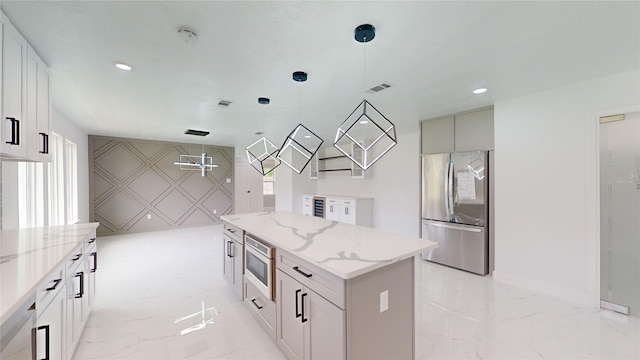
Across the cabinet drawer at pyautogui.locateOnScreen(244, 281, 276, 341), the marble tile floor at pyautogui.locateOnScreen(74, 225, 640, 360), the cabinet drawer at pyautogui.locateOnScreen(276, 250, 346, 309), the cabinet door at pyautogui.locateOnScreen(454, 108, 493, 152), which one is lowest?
the marble tile floor at pyautogui.locateOnScreen(74, 225, 640, 360)

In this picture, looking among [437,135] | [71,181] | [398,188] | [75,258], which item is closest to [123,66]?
[75,258]

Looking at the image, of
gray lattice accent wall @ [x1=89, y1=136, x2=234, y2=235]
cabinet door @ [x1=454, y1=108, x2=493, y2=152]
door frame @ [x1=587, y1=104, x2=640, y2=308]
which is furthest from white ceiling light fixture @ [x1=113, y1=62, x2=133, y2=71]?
gray lattice accent wall @ [x1=89, y1=136, x2=234, y2=235]

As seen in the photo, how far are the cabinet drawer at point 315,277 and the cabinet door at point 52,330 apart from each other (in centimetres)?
132

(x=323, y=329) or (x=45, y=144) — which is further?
(x=45, y=144)

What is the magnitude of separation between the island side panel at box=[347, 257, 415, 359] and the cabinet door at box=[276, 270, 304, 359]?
424 mm

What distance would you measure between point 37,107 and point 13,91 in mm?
451

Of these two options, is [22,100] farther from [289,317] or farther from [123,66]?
[289,317]

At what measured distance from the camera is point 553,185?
300cm

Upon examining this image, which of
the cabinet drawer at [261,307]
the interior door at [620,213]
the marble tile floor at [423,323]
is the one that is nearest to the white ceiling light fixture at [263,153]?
the cabinet drawer at [261,307]

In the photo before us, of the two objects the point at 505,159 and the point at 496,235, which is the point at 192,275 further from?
the point at 505,159

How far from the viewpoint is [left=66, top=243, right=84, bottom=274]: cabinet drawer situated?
183 cm

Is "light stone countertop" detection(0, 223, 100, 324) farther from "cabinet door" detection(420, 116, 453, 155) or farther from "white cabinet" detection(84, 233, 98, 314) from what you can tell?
"cabinet door" detection(420, 116, 453, 155)

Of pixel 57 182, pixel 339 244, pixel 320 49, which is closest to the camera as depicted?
pixel 339 244

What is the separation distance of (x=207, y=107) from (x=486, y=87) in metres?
3.62
